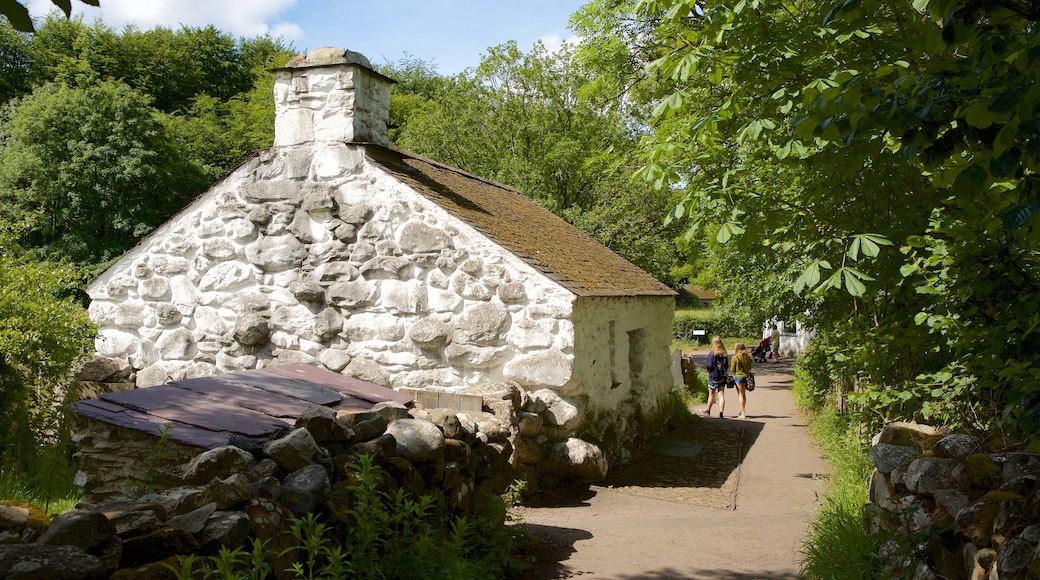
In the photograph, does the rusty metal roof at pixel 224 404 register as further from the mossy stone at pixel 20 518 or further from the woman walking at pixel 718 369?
the woman walking at pixel 718 369

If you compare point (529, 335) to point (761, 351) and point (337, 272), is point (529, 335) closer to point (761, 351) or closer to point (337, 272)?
point (337, 272)

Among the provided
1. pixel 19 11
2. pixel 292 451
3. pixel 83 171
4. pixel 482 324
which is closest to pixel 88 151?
pixel 83 171

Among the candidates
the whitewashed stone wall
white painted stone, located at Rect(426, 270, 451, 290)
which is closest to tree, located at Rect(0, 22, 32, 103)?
the whitewashed stone wall

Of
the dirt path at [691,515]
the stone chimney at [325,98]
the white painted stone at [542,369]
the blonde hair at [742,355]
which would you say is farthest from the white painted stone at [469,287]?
Result: the blonde hair at [742,355]

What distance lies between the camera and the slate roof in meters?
7.68

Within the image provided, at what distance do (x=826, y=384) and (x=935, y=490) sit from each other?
8827 mm

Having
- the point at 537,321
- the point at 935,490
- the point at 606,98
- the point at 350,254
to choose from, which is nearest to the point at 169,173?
the point at 606,98

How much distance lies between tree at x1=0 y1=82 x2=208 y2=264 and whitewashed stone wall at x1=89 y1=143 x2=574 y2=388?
40.3ft

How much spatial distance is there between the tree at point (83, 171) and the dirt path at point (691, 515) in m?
15.7

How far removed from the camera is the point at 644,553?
5664 millimetres

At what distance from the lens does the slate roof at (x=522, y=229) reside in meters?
7.68

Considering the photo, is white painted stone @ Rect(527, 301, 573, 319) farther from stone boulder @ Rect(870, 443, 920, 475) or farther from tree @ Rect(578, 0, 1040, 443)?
stone boulder @ Rect(870, 443, 920, 475)

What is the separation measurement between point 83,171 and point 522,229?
15.0 meters

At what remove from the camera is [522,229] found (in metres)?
9.12
